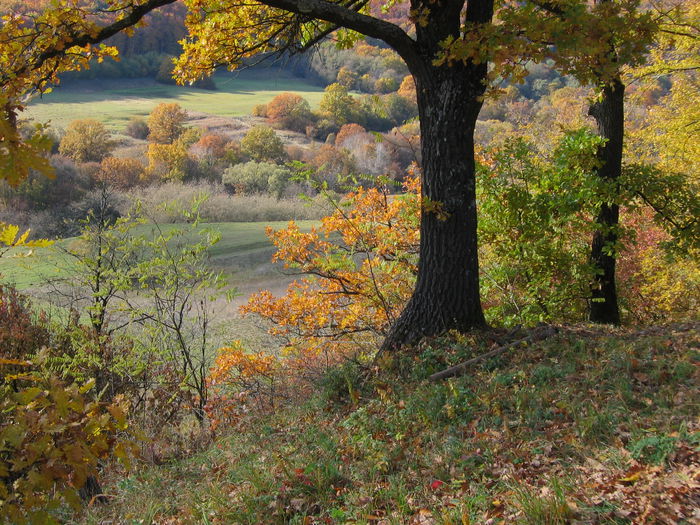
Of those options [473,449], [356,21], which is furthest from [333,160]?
[473,449]

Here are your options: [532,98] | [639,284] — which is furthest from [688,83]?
[532,98]

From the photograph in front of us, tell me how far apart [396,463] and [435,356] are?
1.81 m

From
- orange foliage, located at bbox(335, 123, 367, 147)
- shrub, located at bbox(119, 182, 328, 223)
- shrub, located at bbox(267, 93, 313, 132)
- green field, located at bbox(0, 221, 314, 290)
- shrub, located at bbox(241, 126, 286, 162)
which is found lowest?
green field, located at bbox(0, 221, 314, 290)

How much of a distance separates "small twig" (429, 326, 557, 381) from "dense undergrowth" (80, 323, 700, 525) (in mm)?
74

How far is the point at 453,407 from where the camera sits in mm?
4320

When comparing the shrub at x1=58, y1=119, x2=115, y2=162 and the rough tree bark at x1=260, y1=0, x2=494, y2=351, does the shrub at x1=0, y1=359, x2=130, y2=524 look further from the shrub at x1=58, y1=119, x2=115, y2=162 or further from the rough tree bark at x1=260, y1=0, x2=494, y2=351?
the shrub at x1=58, y1=119, x2=115, y2=162

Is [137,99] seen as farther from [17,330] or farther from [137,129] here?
[17,330]

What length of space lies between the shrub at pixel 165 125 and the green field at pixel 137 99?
3715mm

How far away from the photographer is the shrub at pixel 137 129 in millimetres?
56531

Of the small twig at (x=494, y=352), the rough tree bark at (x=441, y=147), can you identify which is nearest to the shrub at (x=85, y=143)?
the rough tree bark at (x=441, y=147)

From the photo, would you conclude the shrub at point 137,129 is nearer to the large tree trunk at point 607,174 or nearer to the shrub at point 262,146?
the shrub at point 262,146

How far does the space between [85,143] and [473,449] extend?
5020cm

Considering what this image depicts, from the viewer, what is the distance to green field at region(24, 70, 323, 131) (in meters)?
60.2

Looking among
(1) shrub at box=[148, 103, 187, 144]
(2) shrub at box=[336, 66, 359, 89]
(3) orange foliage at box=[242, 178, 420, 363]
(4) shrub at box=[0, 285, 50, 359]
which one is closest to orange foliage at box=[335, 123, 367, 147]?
(2) shrub at box=[336, 66, 359, 89]
